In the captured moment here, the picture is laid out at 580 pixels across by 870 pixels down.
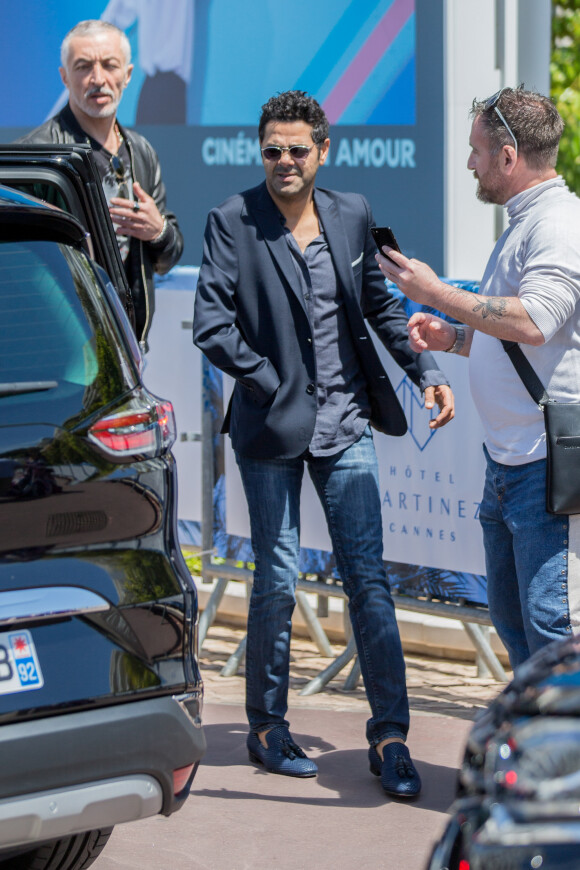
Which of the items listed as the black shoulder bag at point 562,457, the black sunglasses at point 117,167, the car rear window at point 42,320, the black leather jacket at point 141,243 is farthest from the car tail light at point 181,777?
the black sunglasses at point 117,167

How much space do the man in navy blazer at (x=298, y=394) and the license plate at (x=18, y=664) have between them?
1.78m

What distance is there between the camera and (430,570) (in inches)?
225

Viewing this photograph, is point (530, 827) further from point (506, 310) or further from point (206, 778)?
point (206, 778)

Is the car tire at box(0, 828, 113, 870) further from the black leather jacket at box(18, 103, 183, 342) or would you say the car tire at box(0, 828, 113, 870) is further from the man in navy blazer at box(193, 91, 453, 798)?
the black leather jacket at box(18, 103, 183, 342)

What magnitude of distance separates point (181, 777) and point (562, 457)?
4.71 ft

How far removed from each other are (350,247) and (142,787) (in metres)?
2.33

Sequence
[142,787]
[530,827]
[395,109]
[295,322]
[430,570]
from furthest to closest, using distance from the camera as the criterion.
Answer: [395,109], [430,570], [295,322], [142,787], [530,827]

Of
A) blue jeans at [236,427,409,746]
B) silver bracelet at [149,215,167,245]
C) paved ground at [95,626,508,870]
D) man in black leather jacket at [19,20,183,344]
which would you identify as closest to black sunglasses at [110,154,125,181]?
man in black leather jacket at [19,20,183,344]

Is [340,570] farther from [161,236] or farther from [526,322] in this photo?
[161,236]

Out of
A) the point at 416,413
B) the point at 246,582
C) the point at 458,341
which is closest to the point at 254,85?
the point at 246,582

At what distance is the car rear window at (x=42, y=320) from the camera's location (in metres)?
3.25

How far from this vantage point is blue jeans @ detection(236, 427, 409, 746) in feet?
15.5

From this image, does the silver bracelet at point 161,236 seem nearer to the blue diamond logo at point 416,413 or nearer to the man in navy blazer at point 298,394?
the man in navy blazer at point 298,394

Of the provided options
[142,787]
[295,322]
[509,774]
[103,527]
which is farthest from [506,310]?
[509,774]
